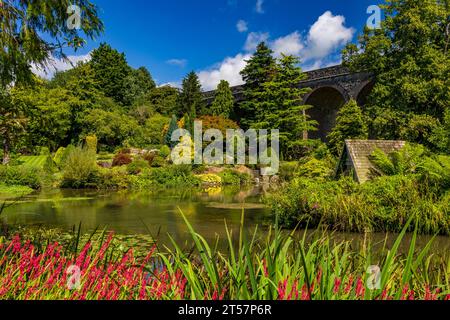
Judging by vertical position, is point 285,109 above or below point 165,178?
above

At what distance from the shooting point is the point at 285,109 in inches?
1233

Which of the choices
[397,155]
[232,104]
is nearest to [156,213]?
[397,155]

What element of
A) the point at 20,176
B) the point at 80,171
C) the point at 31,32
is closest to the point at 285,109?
the point at 80,171

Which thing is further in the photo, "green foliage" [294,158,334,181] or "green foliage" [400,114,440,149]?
"green foliage" [400,114,440,149]

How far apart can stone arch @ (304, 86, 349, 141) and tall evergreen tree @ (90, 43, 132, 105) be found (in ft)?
64.2

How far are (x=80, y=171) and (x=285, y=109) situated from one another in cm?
1566

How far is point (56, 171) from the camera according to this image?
977 inches

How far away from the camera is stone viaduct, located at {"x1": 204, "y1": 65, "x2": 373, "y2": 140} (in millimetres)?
30812

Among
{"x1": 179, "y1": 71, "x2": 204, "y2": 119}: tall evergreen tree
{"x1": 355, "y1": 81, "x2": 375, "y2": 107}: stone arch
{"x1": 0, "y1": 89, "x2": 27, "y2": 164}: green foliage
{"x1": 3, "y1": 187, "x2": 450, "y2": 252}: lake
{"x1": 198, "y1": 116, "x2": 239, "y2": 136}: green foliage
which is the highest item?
{"x1": 179, "y1": 71, "x2": 204, "y2": 119}: tall evergreen tree

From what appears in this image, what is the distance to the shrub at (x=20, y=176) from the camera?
19.5 meters

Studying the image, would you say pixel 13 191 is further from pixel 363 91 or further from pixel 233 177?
pixel 363 91

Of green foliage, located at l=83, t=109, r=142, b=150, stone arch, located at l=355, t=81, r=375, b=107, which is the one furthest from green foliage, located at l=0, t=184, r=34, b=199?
stone arch, located at l=355, t=81, r=375, b=107

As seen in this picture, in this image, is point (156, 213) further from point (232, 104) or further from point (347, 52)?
point (232, 104)

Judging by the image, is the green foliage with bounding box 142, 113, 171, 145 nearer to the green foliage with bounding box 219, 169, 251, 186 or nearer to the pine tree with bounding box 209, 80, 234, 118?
the pine tree with bounding box 209, 80, 234, 118
